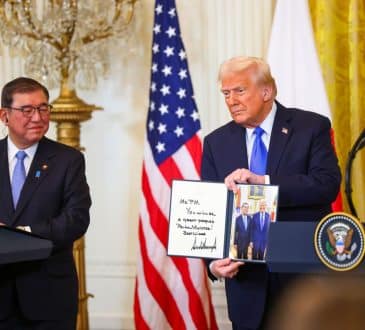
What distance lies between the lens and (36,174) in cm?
286

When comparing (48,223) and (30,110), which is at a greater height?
(30,110)

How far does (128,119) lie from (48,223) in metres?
2.25

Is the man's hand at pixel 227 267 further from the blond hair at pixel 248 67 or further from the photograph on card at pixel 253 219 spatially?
the blond hair at pixel 248 67

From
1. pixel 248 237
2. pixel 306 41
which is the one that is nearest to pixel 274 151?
pixel 248 237

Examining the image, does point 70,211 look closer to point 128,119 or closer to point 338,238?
point 338,238

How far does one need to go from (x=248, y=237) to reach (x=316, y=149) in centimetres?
48

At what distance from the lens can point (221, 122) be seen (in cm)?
480

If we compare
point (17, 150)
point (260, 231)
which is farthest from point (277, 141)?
point (17, 150)

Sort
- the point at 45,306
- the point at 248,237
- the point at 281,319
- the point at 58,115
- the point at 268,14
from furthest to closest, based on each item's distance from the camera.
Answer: the point at 268,14 < the point at 58,115 < the point at 45,306 < the point at 248,237 < the point at 281,319

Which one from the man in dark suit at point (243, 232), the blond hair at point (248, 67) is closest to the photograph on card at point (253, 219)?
the man in dark suit at point (243, 232)

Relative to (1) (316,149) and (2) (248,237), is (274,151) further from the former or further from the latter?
(2) (248,237)

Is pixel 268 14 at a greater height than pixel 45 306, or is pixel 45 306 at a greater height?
pixel 268 14

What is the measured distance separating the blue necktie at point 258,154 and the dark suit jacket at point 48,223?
73cm

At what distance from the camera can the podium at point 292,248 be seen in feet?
5.77
